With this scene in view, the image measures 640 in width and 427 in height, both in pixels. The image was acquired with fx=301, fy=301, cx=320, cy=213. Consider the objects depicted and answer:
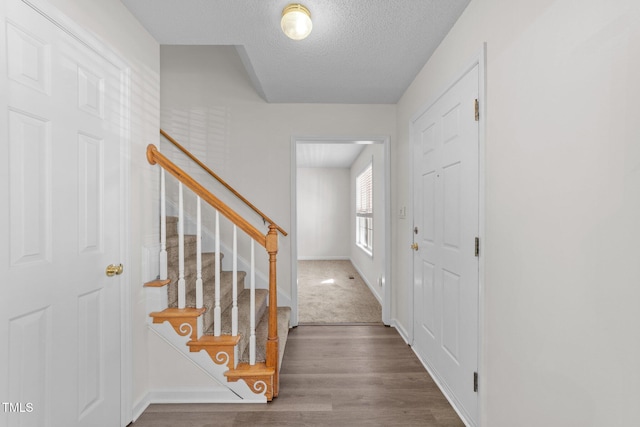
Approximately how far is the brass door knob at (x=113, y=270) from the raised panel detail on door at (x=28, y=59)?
0.85 metres

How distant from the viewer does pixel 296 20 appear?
1678 millimetres

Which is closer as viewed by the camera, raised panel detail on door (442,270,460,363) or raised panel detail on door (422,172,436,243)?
raised panel detail on door (442,270,460,363)

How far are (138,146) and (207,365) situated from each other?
142cm

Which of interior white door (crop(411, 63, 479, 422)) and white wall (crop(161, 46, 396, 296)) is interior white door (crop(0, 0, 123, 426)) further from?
interior white door (crop(411, 63, 479, 422))

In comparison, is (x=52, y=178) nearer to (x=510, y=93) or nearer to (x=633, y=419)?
(x=510, y=93)

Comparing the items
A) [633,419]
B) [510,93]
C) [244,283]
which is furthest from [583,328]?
[244,283]

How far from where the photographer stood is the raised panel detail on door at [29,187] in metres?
1.10

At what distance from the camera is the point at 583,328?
0.98 m

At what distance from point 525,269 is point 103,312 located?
79.1 inches

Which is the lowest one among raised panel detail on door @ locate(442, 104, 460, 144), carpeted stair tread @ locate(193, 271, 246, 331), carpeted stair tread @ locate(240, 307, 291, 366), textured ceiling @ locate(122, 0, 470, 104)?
carpeted stair tread @ locate(240, 307, 291, 366)

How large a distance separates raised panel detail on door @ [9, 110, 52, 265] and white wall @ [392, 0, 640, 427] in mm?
1967

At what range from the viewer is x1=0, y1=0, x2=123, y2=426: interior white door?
43.0 inches

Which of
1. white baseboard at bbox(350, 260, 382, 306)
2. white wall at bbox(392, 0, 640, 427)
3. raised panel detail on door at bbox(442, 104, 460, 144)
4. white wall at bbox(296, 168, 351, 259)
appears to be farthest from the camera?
white wall at bbox(296, 168, 351, 259)

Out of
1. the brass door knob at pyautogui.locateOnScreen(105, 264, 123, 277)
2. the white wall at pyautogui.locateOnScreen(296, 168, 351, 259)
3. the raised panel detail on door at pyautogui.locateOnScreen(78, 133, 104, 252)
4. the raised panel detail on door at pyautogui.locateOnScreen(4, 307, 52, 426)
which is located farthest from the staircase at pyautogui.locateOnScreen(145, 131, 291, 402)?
the white wall at pyautogui.locateOnScreen(296, 168, 351, 259)
